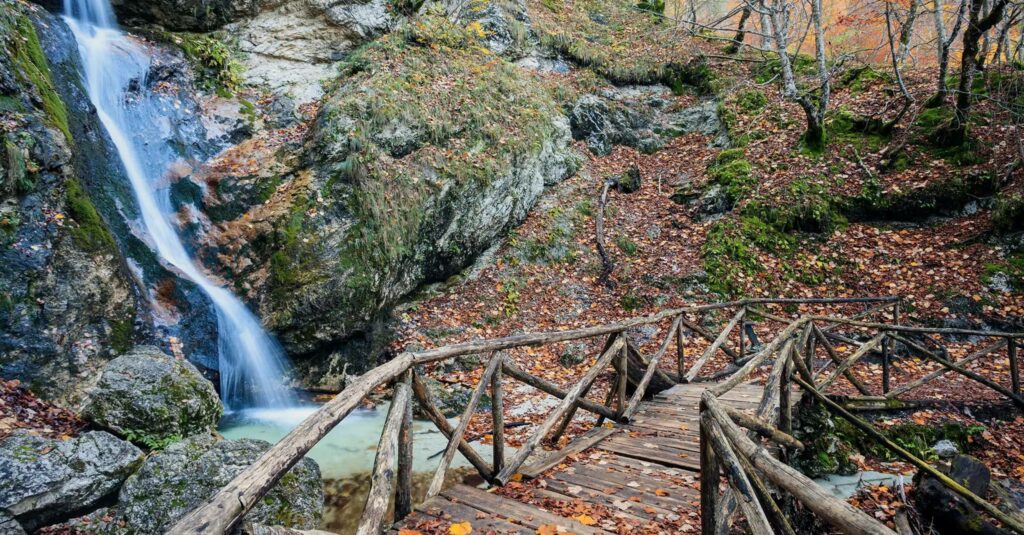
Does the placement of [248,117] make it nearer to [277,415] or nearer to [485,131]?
[485,131]

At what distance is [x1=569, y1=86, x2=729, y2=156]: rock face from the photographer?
15.1 m

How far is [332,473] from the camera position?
590 centimetres

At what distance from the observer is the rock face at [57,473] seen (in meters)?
4.03

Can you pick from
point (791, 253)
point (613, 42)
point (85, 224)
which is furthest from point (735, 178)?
point (85, 224)

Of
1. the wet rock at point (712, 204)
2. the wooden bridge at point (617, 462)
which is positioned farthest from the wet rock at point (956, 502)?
the wet rock at point (712, 204)

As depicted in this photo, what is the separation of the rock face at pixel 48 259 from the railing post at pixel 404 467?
556cm

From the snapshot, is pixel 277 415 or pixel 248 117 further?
pixel 248 117

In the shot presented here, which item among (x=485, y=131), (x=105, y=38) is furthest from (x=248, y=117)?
(x=485, y=131)

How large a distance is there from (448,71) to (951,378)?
38.6 ft

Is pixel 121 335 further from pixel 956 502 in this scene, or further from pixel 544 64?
pixel 544 64

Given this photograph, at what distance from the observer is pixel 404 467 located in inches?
120

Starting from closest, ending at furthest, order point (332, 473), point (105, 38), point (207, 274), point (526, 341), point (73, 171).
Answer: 1. point (526, 341)
2. point (332, 473)
3. point (73, 171)
4. point (207, 274)
5. point (105, 38)

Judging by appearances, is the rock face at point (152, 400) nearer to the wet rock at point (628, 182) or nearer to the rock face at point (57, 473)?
the rock face at point (57, 473)

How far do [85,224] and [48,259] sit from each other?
79cm
